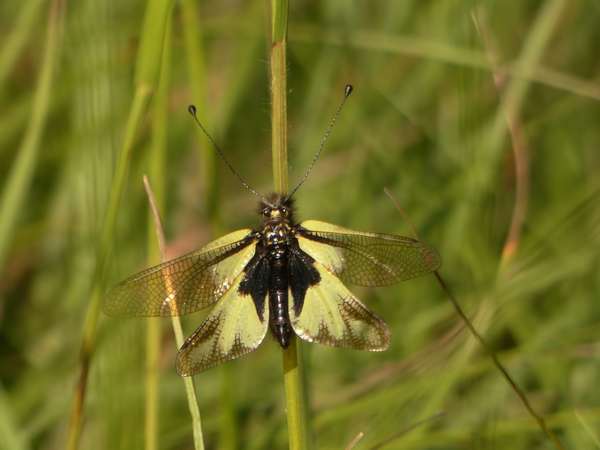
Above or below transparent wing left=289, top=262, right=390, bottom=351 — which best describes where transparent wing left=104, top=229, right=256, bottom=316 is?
above

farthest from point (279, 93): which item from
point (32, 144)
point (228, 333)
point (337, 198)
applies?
point (337, 198)

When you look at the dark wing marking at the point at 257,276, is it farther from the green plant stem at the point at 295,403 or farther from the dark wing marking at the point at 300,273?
the green plant stem at the point at 295,403

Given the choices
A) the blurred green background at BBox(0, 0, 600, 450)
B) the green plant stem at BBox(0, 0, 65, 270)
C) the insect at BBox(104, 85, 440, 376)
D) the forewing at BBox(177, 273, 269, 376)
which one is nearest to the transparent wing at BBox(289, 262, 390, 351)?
the insect at BBox(104, 85, 440, 376)

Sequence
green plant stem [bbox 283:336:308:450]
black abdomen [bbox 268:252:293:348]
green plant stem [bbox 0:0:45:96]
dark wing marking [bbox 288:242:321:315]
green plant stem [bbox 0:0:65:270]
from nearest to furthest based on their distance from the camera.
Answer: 1. green plant stem [bbox 283:336:308:450]
2. black abdomen [bbox 268:252:293:348]
3. dark wing marking [bbox 288:242:321:315]
4. green plant stem [bbox 0:0:65:270]
5. green plant stem [bbox 0:0:45:96]

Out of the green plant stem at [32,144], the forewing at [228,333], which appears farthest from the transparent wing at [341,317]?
the green plant stem at [32,144]

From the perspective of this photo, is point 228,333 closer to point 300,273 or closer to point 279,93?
point 300,273

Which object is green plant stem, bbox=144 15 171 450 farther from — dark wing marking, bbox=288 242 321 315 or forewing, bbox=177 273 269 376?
dark wing marking, bbox=288 242 321 315
